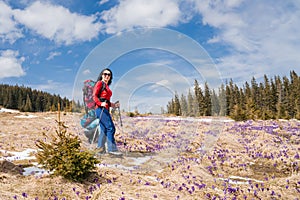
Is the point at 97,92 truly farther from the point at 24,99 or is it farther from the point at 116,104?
the point at 24,99

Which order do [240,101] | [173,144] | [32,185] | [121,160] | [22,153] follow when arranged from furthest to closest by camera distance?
1. [240,101]
2. [173,144]
3. [22,153]
4. [121,160]
5. [32,185]

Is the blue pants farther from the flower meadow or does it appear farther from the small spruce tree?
the small spruce tree

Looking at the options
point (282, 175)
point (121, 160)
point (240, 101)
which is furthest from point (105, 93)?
point (240, 101)

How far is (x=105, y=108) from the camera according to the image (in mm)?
8039

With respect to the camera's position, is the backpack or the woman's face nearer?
the woman's face

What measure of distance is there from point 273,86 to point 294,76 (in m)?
8.52

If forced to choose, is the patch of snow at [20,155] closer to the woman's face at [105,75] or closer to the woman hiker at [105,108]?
the woman hiker at [105,108]

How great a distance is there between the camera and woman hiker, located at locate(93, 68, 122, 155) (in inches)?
311

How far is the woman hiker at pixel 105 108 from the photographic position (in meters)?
7.91

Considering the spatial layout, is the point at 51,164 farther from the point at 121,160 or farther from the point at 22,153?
the point at 22,153

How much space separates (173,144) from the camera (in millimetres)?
13094

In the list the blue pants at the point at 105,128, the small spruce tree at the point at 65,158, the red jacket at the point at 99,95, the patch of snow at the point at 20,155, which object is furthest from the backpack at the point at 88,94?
the small spruce tree at the point at 65,158

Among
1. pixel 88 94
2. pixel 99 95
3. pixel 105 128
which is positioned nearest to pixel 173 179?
pixel 105 128

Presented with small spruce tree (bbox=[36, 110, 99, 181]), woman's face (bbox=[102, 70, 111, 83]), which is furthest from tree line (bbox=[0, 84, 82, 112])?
small spruce tree (bbox=[36, 110, 99, 181])
